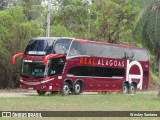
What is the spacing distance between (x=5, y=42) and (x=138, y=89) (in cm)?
1083

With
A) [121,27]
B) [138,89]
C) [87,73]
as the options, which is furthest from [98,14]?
[87,73]

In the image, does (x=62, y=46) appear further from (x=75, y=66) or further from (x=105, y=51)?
(x=105, y=51)

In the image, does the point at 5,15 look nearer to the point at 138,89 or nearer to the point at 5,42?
the point at 5,42

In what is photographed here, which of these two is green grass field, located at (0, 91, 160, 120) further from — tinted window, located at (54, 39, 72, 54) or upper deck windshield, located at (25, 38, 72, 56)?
tinted window, located at (54, 39, 72, 54)

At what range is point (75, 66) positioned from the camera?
28547 millimetres

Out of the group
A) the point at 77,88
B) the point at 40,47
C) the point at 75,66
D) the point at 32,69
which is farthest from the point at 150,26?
the point at 32,69

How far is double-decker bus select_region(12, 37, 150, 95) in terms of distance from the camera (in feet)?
89.6

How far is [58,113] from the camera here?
13.3m

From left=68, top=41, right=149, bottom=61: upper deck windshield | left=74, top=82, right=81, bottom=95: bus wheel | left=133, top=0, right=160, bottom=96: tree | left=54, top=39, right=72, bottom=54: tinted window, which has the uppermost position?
left=133, top=0, right=160, bottom=96: tree

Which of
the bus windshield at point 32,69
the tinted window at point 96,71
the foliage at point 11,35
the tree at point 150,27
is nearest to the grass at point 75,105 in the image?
the tree at point 150,27

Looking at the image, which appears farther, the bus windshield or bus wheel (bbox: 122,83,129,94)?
bus wheel (bbox: 122,83,129,94)

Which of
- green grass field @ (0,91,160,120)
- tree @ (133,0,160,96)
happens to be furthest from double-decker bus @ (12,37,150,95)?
green grass field @ (0,91,160,120)

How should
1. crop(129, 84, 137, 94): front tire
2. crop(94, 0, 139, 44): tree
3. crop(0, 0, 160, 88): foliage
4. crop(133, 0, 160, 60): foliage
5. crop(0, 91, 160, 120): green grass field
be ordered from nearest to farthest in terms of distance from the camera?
crop(0, 91, 160, 120): green grass field < crop(133, 0, 160, 60): foliage < crop(0, 0, 160, 88): foliage < crop(129, 84, 137, 94): front tire < crop(94, 0, 139, 44): tree

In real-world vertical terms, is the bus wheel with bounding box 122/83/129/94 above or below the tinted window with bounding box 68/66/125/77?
below
